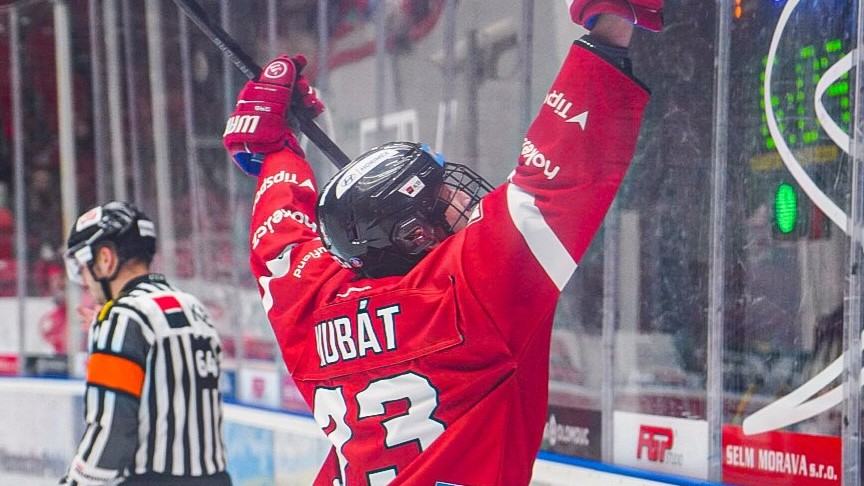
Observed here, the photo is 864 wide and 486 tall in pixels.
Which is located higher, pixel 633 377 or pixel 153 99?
pixel 153 99

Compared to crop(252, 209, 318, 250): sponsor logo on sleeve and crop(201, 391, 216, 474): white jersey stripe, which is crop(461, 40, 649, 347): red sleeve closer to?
crop(252, 209, 318, 250): sponsor logo on sleeve

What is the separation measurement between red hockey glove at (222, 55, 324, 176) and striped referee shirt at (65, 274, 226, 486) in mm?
572

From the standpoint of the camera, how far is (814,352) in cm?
181

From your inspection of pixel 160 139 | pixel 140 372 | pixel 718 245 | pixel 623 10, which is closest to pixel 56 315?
pixel 160 139

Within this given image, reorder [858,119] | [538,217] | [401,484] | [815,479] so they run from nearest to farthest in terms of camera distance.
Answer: [538,217], [401,484], [858,119], [815,479]

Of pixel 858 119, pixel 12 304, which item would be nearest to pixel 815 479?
pixel 858 119

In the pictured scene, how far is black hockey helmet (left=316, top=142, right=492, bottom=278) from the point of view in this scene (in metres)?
1.51

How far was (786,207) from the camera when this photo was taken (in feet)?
6.03

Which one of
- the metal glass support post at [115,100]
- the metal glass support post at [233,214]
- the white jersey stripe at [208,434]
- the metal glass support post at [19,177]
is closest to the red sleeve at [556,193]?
the white jersey stripe at [208,434]

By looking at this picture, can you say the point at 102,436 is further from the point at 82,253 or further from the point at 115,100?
the point at 115,100

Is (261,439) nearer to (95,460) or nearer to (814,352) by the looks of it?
(95,460)

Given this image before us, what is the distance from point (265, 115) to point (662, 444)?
0.98m

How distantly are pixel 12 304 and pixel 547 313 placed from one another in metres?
3.51

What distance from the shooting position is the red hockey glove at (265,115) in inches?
76.7
